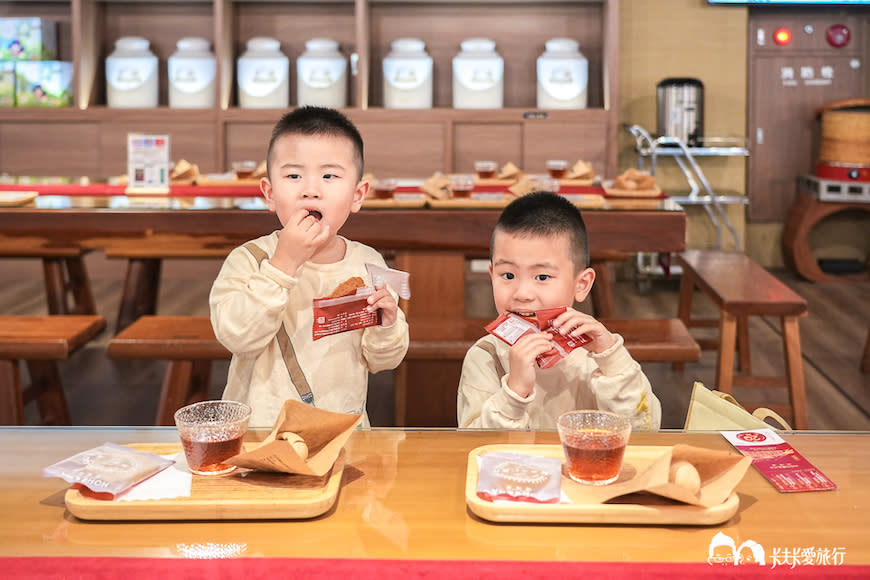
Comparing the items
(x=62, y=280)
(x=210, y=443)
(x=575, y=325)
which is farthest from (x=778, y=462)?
(x=62, y=280)

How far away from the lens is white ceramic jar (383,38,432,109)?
5988 millimetres

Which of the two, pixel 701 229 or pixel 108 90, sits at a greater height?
pixel 108 90

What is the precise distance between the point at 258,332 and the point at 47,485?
59 centimetres

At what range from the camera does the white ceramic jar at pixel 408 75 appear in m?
5.99

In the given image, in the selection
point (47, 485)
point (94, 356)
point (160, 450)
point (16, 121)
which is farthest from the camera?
point (16, 121)

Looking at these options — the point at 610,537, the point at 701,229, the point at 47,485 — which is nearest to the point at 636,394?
the point at 610,537

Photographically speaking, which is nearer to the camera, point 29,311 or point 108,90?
point 29,311

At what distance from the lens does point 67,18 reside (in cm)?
645

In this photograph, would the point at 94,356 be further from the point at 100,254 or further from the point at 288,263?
the point at 288,263

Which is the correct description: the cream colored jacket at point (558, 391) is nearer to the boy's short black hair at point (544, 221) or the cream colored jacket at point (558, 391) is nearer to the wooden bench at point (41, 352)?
the boy's short black hair at point (544, 221)

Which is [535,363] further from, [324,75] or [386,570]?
[324,75]

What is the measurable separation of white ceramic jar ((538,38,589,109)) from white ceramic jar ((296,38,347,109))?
1188 mm

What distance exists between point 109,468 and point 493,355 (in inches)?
29.8

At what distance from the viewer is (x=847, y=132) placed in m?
5.97
